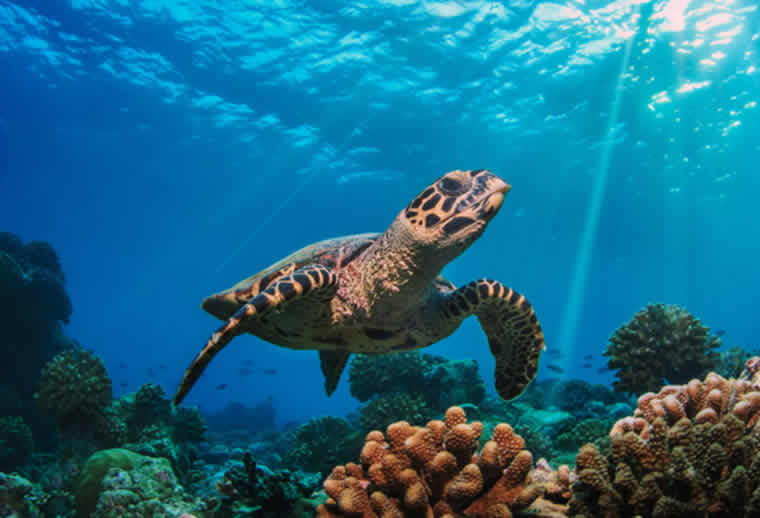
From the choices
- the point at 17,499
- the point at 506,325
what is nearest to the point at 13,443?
the point at 17,499

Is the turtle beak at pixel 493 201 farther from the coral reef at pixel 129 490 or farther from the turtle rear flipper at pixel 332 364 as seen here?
the coral reef at pixel 129 490

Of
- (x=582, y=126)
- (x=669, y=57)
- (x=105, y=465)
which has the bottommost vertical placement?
(x=105, y=465)

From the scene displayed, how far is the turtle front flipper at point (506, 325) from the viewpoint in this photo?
144 inches

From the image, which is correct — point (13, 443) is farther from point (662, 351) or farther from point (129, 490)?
point (662, 351)

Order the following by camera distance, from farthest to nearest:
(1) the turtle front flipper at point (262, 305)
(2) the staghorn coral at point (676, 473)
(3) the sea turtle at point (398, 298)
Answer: (3) the sea turtle at point (398, 298) → (1) the turtle front flipper at point (262, 305) → (2) the staghorn coral at point (676, 473)

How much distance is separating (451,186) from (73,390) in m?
7.51

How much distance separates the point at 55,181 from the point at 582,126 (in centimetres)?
4142

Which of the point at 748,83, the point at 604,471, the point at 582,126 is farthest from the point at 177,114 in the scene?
the point at 748,83

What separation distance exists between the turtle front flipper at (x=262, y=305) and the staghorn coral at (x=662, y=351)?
4.07 metres

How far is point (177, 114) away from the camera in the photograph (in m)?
22.5

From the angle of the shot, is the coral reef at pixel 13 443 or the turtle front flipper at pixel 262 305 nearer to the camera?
the turtle front flipper at pixel 262 305

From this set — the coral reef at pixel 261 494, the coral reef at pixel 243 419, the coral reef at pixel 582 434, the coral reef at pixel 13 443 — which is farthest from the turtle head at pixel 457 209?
the coral reef at pixel 243 419

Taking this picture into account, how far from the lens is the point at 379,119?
20.5 metres

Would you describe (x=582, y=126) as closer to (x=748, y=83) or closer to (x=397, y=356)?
(x=748, y=83)
